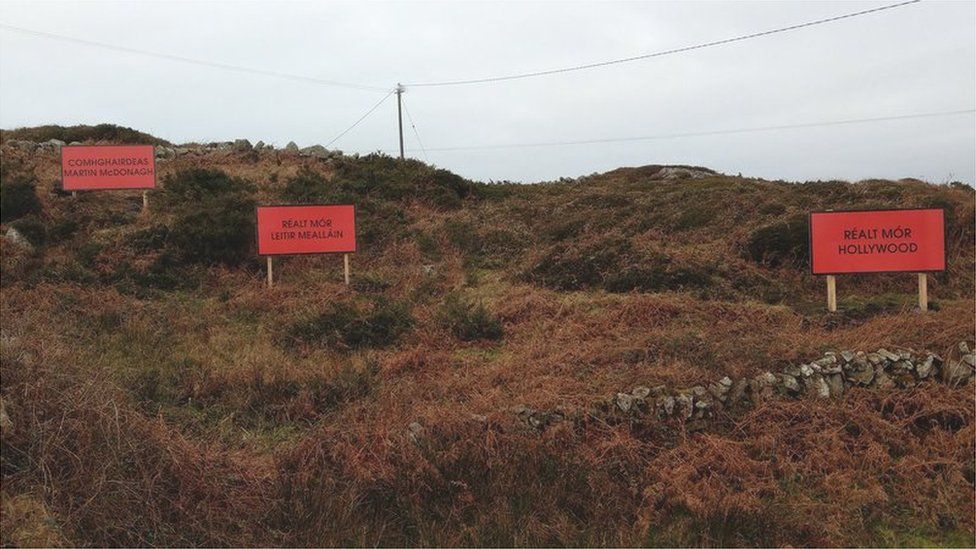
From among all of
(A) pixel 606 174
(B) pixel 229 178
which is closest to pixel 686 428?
(B) pixel 229 178

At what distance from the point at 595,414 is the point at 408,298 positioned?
6950mm

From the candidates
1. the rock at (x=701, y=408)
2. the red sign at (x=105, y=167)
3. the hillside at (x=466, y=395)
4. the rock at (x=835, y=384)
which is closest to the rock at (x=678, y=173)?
the hillside at (x=466, y=395)

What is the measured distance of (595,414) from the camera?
6.16 metres

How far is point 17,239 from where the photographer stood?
38.3 ft

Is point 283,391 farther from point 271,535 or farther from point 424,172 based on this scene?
point 424,172

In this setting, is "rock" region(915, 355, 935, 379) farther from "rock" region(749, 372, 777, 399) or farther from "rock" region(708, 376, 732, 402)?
"rock" region(708, 376, 732, 402)

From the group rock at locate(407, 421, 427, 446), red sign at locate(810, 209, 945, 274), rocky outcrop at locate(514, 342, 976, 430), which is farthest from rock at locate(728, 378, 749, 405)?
red sign at locate(810, 209, 945, 274)

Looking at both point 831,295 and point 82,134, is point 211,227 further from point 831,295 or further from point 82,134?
point 82,134

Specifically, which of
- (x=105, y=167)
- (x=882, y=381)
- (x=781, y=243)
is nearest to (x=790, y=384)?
(x=882, y=381)

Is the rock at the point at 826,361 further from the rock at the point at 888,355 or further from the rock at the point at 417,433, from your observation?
the rock at the point at 417,433

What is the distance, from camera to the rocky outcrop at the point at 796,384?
623cm

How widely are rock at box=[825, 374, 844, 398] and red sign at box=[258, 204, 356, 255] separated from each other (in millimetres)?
9994

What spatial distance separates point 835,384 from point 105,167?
16.0 metres

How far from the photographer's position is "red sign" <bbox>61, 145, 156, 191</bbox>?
15508 mm
